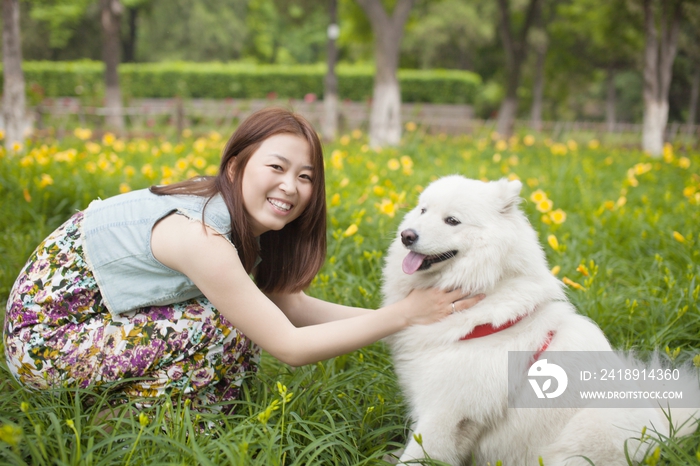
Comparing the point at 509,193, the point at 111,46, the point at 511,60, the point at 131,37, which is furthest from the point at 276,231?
the point at 131,37

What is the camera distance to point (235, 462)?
151cm

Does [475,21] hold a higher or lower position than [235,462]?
higher

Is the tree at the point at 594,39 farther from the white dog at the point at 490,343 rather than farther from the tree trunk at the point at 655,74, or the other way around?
the white dog at the point at 490,343

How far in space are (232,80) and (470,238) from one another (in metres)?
21.2

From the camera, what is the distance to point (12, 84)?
→ 6383 mm

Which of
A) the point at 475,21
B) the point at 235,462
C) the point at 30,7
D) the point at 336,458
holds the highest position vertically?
the point at 30,7

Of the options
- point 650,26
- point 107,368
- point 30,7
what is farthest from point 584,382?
point 30,7

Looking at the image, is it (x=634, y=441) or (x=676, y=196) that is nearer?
(x=634, y=441)

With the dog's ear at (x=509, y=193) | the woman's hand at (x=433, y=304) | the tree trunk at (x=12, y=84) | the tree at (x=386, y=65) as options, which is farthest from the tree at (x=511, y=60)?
the woman's hand at (x=433, y=304)

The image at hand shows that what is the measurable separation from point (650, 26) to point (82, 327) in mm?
11965

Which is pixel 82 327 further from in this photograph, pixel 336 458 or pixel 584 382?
pixel 584 382

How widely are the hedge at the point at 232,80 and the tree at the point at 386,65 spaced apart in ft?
38.1

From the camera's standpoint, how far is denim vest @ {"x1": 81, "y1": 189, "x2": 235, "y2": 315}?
1.79 metres

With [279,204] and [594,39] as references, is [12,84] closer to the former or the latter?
[279,204]
